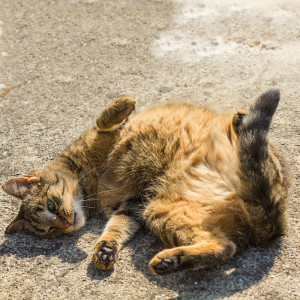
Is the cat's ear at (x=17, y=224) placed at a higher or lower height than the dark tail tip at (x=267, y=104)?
lower

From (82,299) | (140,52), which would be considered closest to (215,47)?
(140,52)

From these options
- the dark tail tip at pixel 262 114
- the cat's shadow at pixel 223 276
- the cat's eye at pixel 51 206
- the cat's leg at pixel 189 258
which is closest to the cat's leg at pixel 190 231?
the cat's leg at pixel 189 258

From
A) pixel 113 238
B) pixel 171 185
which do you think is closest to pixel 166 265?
pixel 113 238

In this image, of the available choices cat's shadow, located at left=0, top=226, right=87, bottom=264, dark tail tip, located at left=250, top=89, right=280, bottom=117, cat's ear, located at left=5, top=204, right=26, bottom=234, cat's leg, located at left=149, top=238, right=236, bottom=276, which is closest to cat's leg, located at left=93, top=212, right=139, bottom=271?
cat's shadow, located at left=0, top=226, right=87, bottom=264

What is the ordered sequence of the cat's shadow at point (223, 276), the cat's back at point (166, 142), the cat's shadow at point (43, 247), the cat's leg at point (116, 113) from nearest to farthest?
1. the cat's shadow at point (223, 276)
2. the cat's shadow at point (43, 247)
3. the cat's back at point (166, 142)
4. the cat's leg at point (116, 113)

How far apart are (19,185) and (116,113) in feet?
3.45

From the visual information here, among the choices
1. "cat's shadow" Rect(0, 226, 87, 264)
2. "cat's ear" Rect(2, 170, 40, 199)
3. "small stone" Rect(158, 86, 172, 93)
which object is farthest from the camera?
"small stone" Rect(158, 86, 172, 93)

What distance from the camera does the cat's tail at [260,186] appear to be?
2740 mm

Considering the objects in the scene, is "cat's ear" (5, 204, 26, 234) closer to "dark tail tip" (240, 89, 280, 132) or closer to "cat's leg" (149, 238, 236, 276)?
"cat's leg" (149, 238, 236, 276)

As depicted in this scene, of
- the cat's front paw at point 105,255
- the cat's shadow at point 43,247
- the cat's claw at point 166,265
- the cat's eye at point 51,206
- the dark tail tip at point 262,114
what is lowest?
the cat's shadow at point 43,247

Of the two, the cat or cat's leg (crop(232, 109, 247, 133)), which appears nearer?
the cat

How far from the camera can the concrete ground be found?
2832 millimetres

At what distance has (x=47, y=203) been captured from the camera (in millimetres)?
3629

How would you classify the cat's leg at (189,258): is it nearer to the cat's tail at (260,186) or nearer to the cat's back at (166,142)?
the cat's tail at (260,186)
